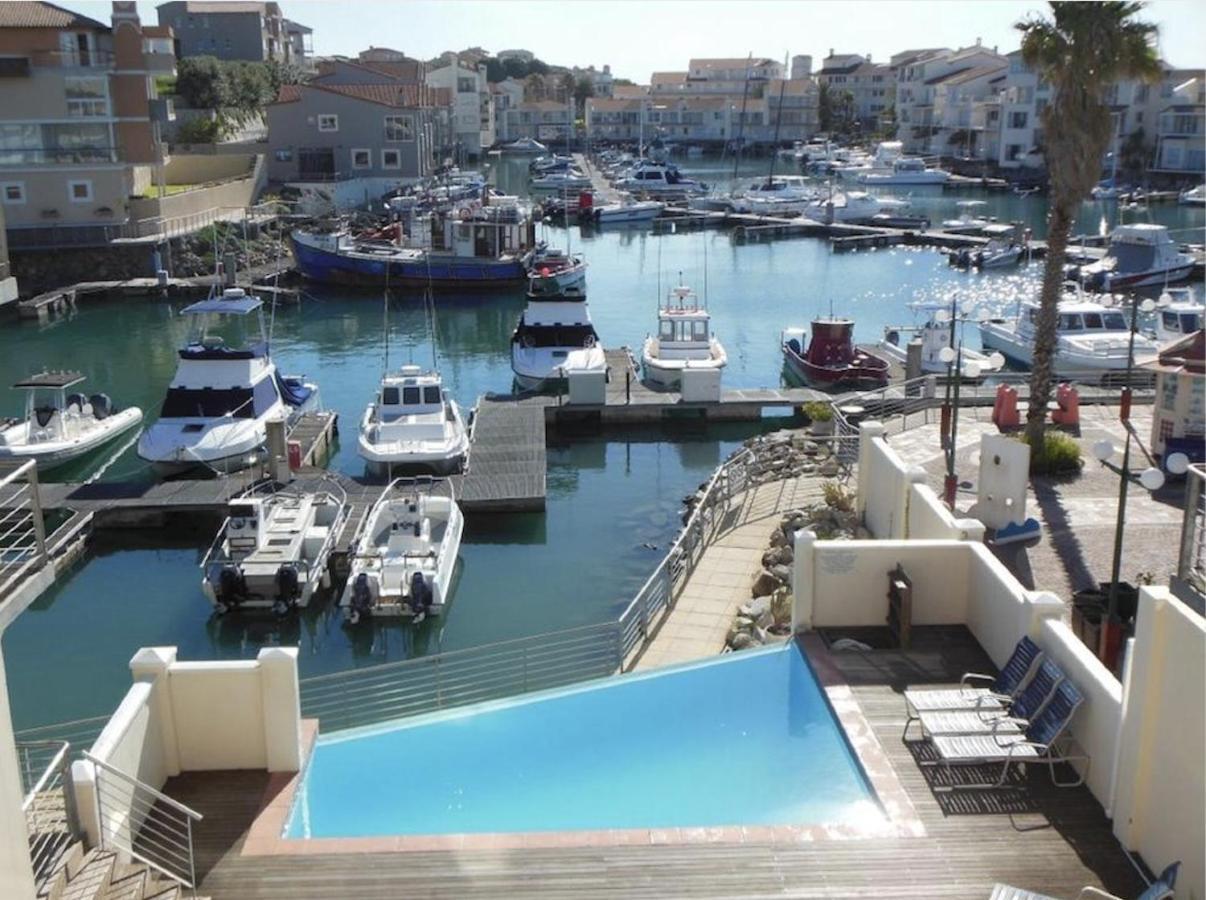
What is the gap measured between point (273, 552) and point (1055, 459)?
1487cm

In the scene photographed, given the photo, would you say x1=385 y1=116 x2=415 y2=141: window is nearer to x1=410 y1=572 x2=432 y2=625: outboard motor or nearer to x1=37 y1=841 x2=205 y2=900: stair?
x1=410 y1=572 x2=432 y2=625: outboard motor

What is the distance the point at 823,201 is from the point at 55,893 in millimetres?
81827

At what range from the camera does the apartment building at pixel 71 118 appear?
57438 mm

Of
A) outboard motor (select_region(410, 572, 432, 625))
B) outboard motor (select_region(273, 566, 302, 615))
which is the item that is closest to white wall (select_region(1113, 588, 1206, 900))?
outboard motor (select_region(410, 572, 432, 625))

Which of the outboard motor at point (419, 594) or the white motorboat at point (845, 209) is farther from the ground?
the white motorboat at point (845, 209)

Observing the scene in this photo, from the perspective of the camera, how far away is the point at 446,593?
74.8 feet

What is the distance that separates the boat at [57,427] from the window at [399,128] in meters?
55.7

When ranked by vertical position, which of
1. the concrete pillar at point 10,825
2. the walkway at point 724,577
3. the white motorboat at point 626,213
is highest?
the white motorboat at point 626,213

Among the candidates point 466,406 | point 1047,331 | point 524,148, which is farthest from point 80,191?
point 524,148

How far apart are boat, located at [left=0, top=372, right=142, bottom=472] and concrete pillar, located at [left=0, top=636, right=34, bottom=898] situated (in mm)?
26086

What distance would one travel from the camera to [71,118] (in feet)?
194

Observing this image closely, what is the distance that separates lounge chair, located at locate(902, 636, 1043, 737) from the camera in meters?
12.0

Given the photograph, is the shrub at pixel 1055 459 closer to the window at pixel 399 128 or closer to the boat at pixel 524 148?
the window at pixel 399 128

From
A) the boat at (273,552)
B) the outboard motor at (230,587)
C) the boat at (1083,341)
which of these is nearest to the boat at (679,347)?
the boat at (1083,341)
